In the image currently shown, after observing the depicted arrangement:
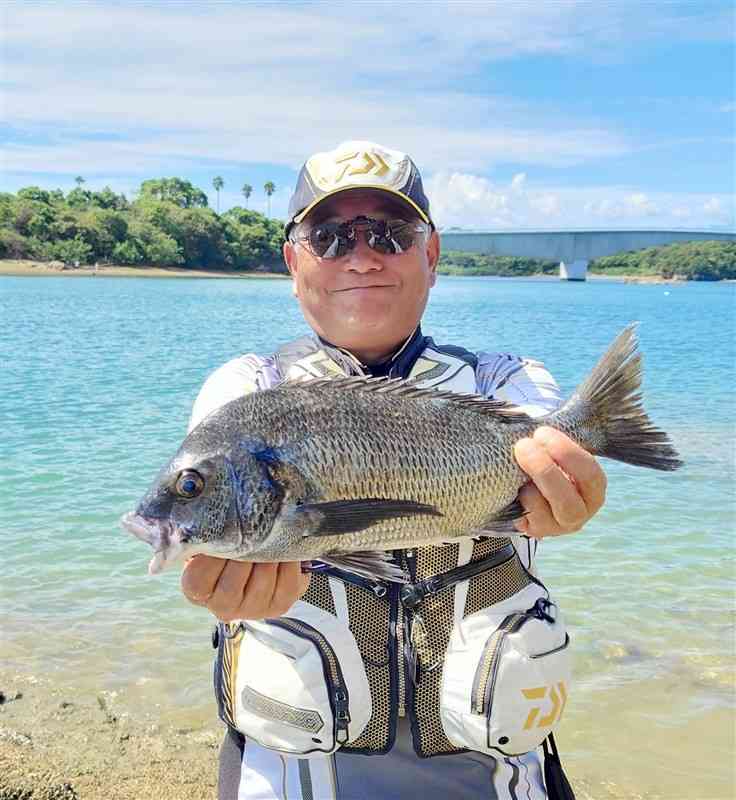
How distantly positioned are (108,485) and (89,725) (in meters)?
5.91

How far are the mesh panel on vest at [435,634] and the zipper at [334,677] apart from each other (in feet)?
0.90

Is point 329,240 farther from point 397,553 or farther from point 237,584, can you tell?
point 237,584

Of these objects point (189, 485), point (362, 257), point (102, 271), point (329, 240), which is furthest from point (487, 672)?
point (102, 271)

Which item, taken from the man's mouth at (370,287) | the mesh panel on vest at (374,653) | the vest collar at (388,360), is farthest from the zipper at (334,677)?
the man's mouth at (370,287)

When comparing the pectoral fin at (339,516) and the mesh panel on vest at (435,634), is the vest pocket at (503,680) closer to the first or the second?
the mesh panel on vest at (435,634)

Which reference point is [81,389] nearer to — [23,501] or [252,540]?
[23,501]

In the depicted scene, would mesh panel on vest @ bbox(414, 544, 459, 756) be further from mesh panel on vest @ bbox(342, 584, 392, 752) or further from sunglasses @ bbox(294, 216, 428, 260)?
sunglasses @ bbox(294, 216, 428, 260)

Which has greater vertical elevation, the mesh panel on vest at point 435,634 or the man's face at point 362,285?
the man's face at point 362,285

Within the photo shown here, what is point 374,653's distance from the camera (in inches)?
116

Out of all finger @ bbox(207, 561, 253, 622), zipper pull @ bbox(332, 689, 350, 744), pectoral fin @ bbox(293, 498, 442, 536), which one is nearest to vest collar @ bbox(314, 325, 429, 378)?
pectoral fin @ bbox(293, 498, 442, 536)

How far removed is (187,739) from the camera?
5.24 m

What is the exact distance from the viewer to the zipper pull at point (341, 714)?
285 centimetres

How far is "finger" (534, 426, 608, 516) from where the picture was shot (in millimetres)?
2578

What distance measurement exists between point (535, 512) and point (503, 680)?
681 millimetres
